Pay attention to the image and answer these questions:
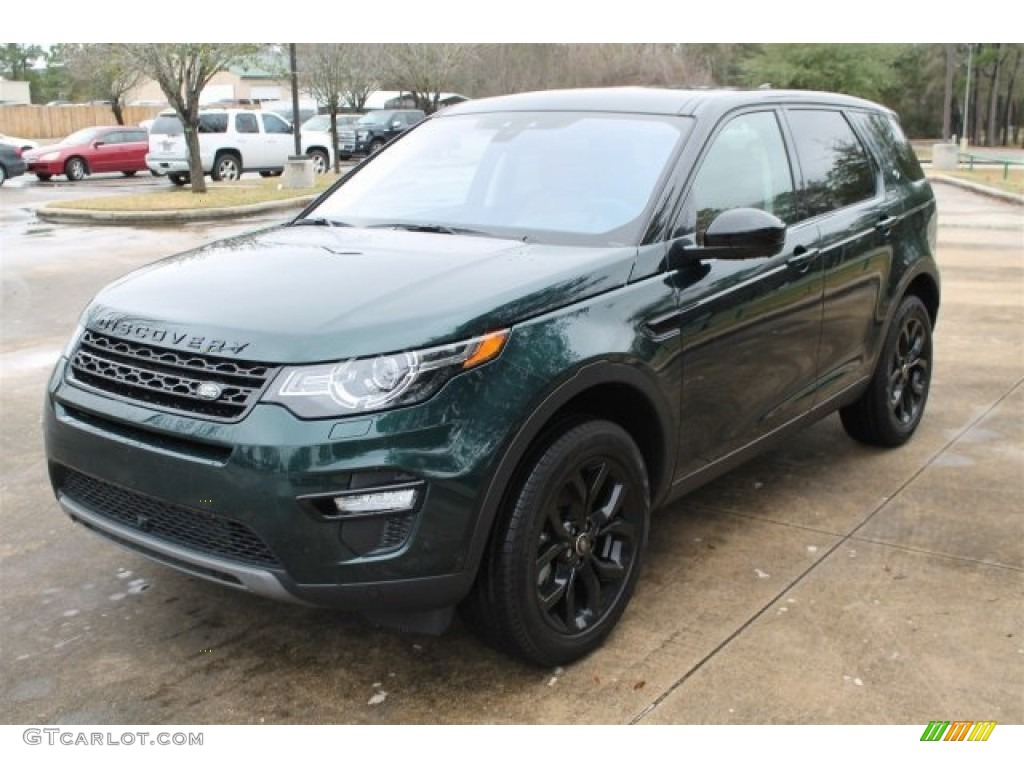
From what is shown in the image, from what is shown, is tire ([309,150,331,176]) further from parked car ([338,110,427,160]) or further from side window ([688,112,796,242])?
side window ([688,112,796,242])

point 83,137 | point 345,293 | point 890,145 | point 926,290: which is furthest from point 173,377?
point 83,137

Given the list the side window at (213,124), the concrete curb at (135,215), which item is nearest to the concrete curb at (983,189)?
the concrete curb at (135,215)

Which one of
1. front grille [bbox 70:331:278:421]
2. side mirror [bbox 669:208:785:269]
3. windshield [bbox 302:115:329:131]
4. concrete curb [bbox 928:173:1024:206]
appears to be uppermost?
windshield [bbox 302:115:329:131]

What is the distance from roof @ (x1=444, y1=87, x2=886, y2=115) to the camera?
4094 mm

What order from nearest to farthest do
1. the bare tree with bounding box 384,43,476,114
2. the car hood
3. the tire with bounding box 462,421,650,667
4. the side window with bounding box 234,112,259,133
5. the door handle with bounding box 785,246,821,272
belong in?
the car hood → the tire with bounding box 462,421,650,667 → the door handle with bounding box 785,246,821,272 → the side window with bounding box 234,112,259,133 → the bare tree with bounding box 384,43,476,114

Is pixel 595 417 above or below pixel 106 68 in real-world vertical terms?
below

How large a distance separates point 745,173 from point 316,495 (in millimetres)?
2283

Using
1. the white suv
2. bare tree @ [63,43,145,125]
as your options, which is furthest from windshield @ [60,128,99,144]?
the white suv

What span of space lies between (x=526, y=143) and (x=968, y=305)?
22.6 ft

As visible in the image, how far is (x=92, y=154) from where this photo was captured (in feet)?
91.2

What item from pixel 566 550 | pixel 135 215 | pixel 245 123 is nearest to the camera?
pixel 566 550

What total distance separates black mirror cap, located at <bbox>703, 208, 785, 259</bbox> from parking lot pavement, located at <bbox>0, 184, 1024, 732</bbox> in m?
1.26

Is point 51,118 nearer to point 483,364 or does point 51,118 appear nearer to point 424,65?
point 424,65

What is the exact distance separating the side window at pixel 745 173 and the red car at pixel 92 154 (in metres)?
25.5
